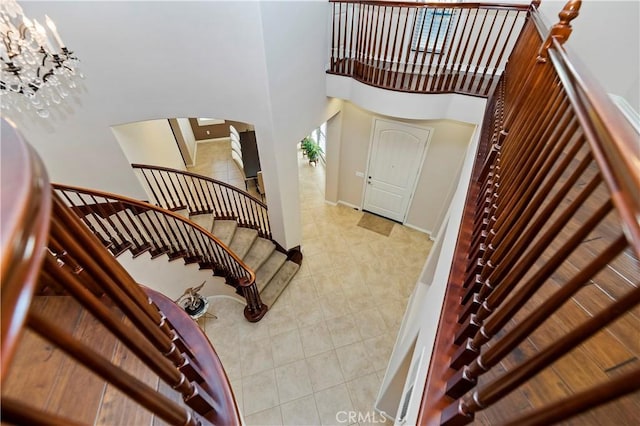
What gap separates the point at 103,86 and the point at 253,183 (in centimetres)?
396

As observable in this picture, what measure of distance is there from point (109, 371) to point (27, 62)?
2.83 metres

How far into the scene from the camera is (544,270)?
2.16ft

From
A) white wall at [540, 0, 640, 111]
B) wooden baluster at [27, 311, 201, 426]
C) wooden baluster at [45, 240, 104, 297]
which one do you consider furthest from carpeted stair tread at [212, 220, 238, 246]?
white wall at [540, 0, 640, 111]

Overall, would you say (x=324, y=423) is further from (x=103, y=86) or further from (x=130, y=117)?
(x=103, y=86)

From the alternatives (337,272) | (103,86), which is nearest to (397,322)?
(337,272)

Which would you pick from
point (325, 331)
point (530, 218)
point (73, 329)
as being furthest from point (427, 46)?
point (73, 329)

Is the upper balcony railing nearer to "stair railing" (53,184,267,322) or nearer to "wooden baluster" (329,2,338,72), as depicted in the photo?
"wooden baluster" (329,2,338,72)

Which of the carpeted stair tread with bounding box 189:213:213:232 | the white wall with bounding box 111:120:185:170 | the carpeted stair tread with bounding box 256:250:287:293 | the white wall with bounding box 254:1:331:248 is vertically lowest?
the carpeted stair tread with bounding box 256:250:287:293

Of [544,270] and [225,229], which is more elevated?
[544,270]

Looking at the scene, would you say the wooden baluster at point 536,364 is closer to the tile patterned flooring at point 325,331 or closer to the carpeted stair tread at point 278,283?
the tile patterned flooring at point 325,331

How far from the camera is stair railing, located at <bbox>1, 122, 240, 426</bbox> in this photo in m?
0.36

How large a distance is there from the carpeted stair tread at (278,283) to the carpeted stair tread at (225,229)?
951 mm

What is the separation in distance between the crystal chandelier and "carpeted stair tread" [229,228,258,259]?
268 cm

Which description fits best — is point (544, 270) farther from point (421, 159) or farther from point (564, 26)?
point (421, 159)
